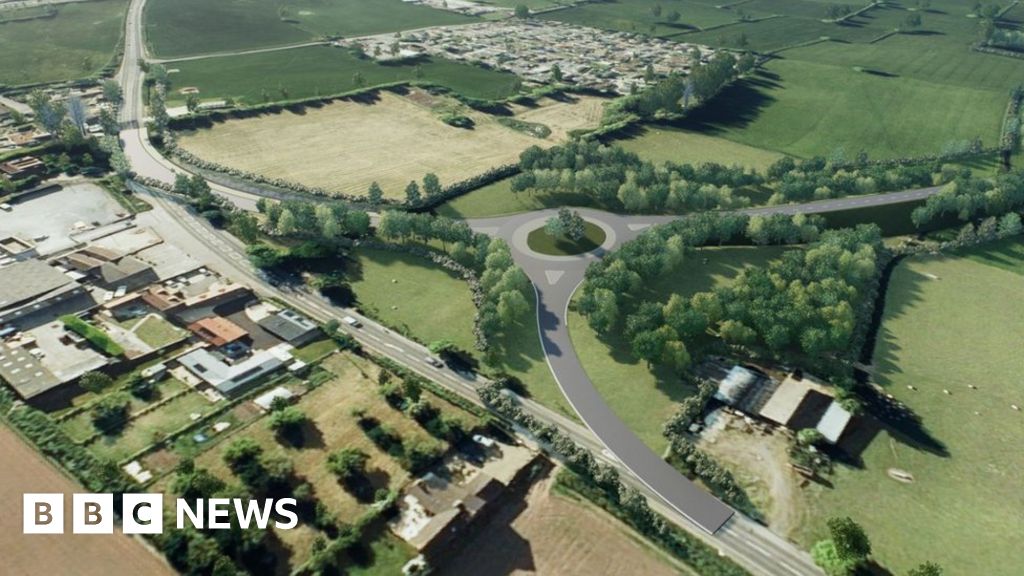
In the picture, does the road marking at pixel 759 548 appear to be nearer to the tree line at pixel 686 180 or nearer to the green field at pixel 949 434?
the green field at pixel 949 434

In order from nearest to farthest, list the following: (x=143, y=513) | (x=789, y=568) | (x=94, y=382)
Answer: (x=789, y=568)
(x=143, y=513)
(x=94, y=382)

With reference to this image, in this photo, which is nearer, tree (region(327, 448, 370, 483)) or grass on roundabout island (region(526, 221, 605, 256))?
tree (region(327, 448, 370, 483))

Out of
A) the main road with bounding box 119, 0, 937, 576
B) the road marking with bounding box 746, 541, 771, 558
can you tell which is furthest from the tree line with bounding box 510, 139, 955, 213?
the road marking with bounding box 746, 541, 771, 558

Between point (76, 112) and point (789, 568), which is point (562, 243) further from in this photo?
point (76, 112)

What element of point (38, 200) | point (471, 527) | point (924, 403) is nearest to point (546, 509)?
point (471, 527)

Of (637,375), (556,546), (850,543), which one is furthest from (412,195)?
(850,543)

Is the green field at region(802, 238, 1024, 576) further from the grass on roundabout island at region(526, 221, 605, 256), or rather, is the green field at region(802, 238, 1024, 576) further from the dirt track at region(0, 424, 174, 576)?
the dirt track at region(0, 424, 174, 576)
